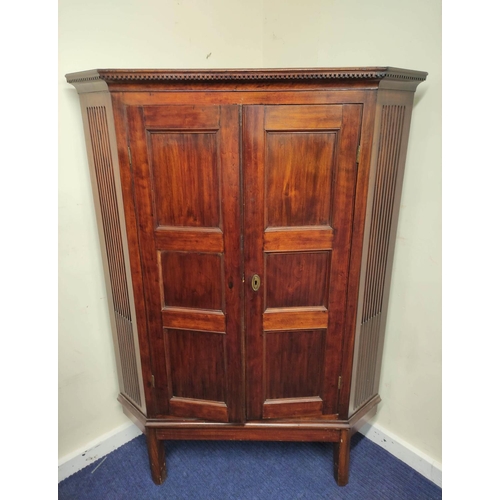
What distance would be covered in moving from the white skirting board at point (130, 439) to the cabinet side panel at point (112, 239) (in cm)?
31

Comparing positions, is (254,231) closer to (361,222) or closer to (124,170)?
(361,222)

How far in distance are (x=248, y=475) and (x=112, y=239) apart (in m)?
1.20

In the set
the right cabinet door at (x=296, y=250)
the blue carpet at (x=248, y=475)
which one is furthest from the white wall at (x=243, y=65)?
the right cabinet door at (x=296, y=250)

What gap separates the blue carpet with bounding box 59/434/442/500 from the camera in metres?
1.57

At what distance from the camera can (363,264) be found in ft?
4.33

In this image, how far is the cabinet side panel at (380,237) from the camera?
1239 mm

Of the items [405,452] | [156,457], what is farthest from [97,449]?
[405,452]

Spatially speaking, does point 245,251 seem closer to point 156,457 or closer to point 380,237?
point 380,237

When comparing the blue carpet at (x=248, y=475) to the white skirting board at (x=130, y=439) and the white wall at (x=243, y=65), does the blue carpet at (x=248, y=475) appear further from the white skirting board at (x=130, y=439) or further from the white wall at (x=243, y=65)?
the white wall at (x=243, y=65)

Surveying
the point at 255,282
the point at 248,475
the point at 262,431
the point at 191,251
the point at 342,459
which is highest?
the point at 191,251

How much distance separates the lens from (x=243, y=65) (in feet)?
6.05
